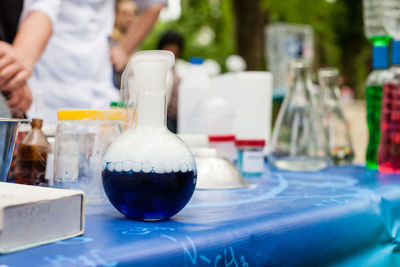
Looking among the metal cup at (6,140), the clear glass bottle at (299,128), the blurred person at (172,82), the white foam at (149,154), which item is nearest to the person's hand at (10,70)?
the metal cup at (6,140)

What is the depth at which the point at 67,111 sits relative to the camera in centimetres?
68

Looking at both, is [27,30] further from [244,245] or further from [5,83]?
[244,245]

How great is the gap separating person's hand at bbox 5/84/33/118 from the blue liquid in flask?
440 mm

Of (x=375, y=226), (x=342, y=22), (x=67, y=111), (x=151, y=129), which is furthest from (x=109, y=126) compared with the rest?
(x=342, y=22)

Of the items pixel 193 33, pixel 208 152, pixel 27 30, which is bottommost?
pixel 208 152

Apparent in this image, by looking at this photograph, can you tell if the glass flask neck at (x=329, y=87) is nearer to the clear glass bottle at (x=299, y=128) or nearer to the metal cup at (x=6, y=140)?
the clear glass bottle at (x=299, y=128)

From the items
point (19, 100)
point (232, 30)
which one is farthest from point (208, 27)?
point (19, 100)

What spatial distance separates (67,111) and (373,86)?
0.91m

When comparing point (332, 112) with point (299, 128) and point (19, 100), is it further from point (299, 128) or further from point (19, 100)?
point (19, 100)

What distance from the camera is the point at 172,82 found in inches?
131

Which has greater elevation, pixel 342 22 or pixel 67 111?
pixel 342 22

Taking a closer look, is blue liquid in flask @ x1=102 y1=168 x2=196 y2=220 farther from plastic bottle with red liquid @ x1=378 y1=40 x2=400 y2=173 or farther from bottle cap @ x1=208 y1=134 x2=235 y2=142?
plastic bottle with red liquid @ x1=378 y1=40 x2=400 y2=173

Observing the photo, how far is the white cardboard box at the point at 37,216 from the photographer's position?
43cm

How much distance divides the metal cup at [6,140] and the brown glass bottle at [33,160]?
0.18 meters
